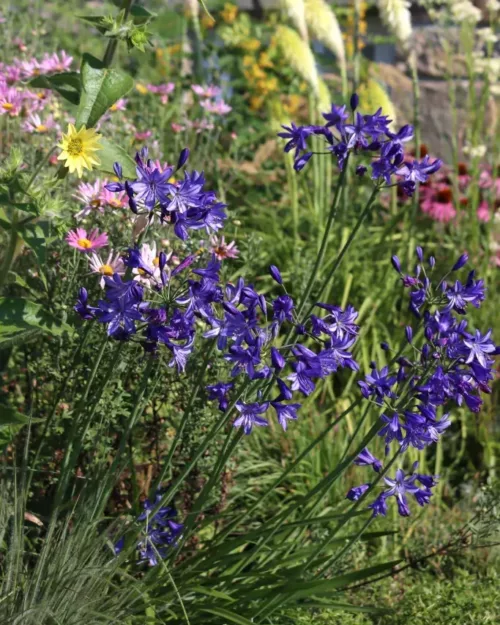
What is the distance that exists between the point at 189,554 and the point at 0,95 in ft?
5.58

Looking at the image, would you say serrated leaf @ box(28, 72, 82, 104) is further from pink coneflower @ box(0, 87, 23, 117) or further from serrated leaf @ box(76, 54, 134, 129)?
pink coneflower @ box(0, 87, 23, 117)

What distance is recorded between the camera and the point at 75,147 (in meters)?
2.54

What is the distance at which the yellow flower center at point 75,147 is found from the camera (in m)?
2.52

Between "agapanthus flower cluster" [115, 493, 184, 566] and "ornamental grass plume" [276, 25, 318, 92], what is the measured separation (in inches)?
96.0

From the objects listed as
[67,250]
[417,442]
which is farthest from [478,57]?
[417,442]

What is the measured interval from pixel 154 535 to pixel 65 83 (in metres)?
1.30

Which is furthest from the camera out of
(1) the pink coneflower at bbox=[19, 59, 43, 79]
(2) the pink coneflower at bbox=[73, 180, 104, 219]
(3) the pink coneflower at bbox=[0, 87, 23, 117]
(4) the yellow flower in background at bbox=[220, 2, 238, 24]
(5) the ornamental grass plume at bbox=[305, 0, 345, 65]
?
(4) the yellow flower in background at bbox=[220, 2, 238, 24]

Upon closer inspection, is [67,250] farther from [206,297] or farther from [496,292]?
[496,292]

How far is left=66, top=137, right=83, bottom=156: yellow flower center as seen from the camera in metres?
2.52

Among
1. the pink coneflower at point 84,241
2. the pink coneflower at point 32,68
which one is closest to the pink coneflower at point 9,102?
the pink coneflower at point 32,68

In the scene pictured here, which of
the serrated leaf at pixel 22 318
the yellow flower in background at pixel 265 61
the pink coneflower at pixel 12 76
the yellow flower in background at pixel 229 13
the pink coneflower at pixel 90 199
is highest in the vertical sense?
the yellow flower in background at pixel 229 13

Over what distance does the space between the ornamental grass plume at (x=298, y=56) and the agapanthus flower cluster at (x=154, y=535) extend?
96.0 inches

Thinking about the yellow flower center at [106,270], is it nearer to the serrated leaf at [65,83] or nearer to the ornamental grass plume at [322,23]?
the serrated leaf at [65,83]

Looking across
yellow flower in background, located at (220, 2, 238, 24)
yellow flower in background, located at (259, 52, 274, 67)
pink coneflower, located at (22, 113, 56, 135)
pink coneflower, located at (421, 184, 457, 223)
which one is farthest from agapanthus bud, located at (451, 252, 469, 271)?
yellow flower in background, located at (220, 2, 238, 24)
